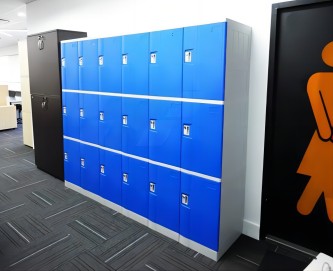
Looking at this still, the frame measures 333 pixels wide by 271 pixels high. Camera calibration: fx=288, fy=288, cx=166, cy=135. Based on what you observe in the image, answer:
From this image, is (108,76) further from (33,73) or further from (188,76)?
(33,73)

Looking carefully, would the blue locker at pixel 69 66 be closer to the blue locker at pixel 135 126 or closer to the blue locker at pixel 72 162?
the blue locker at pixel 72 162

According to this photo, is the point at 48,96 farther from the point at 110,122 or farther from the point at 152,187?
the point at 152,187

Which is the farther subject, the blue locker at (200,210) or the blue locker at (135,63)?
the blue locker at (135,63)

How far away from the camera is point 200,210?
221 centimetres

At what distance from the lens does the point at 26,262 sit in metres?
2.14

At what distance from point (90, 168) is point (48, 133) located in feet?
3.43

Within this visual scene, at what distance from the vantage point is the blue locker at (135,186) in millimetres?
2604

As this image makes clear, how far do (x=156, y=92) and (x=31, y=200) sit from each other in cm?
194

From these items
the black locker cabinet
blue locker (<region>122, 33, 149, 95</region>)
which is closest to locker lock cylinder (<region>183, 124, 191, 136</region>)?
blue locker (<region>122, 33, 149, 95</region>)

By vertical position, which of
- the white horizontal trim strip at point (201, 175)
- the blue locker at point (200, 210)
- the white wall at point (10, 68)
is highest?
the white wall at point (10, 68)

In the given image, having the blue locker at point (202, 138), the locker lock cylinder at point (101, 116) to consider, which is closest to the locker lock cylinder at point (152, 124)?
the blue locker at point (202, 138)

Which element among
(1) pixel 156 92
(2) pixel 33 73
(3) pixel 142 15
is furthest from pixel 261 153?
(2) pixel 33 73

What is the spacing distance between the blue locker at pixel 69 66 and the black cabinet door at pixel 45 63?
0.15 meters

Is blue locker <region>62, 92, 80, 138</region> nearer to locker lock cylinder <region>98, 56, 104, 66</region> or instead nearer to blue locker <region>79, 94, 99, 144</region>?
blue locker <region>79, 94, 99, 144</region>
